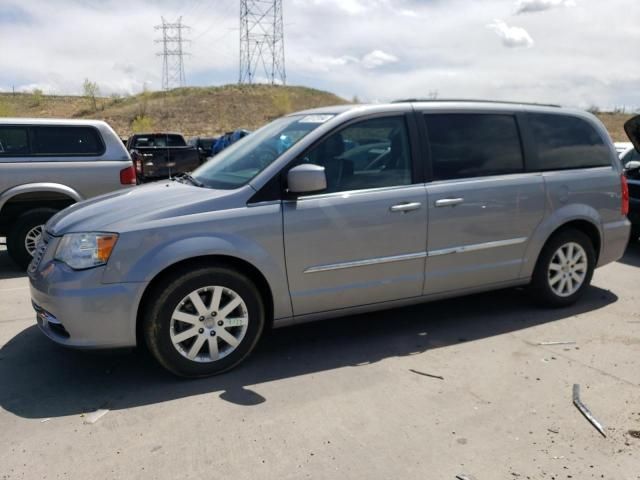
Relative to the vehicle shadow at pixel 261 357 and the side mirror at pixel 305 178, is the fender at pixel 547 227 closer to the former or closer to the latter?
the vehicle shadow at pixel 261 357

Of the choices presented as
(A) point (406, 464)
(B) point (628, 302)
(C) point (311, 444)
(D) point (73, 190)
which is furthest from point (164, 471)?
(D) point (73, 190)

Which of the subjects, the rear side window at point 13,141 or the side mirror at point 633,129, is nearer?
the side mirror at point 633,129

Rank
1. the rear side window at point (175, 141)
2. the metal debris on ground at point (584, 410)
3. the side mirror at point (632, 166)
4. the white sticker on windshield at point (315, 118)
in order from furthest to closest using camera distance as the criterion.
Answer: the rear side window at point (175, 141)
the side mirror at point (632, 166)
the white sticker on windshield at point (315, 118)
the metal debris on ground at point (584, 410)

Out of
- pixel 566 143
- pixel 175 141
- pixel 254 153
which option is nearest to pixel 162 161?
pixel 175 141

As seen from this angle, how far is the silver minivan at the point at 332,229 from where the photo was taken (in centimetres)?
348

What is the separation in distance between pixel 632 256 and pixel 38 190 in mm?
7554

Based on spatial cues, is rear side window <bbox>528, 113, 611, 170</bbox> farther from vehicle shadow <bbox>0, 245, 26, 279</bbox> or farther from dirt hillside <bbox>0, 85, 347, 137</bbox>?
dirt hillside <bbox>0, 85, 347, 137</bbox>

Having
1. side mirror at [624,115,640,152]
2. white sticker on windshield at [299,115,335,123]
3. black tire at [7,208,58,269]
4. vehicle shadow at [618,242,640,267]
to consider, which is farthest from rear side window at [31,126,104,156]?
vehicle shadow at [618,242,640,267]

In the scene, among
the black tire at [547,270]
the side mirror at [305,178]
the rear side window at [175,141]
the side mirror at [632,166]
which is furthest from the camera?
the rear side window at [175,141]

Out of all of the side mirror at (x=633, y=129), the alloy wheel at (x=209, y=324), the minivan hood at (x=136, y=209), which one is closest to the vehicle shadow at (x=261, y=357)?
the alloy wheel at (x=209, y=324)

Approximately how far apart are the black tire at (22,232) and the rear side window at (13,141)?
756 mm

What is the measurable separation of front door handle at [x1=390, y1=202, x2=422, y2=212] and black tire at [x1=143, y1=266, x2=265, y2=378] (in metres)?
1.16

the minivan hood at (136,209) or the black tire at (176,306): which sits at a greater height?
the minivan hood at (136,209)

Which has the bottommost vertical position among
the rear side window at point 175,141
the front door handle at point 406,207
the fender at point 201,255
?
the fender at point 201,255
